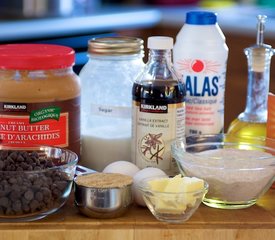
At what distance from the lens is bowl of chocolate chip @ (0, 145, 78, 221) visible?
1103 millimetres

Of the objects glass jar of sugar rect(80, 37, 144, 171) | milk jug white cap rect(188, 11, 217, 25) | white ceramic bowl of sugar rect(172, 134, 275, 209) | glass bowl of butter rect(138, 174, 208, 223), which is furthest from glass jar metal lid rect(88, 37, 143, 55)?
glass bowl of butter rect(138, 174, 208, 223)

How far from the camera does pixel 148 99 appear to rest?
4.17ft

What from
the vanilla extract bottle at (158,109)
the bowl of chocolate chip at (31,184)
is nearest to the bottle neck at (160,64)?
A: the vanilla extract bottle at (158,109)

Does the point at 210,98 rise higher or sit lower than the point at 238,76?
higher

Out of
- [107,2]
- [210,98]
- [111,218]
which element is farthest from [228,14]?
[111,218]

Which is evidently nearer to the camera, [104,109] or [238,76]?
[104,109]

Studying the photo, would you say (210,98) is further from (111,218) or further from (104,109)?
(111,218)

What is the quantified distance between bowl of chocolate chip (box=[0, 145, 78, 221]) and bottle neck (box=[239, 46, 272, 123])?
39 cm

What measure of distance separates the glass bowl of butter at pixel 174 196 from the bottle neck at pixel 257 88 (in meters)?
0.30

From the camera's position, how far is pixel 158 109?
1269 millimetres

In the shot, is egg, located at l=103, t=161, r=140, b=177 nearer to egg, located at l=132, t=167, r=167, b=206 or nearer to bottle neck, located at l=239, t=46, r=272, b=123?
Result: egg, located at l=132, t=167, r=167, b=206

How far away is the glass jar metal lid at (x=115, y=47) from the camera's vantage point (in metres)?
1.38

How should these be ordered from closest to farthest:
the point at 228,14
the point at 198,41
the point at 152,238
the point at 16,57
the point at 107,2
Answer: the point at 152,238 → the point at 16,57 → the point at 198,41 → the point at 228,14 → the point at 107,2

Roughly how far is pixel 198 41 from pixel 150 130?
19cm
